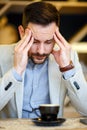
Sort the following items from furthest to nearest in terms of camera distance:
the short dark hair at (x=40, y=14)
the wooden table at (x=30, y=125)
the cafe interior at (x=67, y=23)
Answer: the cafe interior at (x=67, y=23)
the short dark hair at (x=40, y=14)
the wooden table at (x=30, y=125)

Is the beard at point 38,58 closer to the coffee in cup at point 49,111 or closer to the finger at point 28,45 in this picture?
the finger at point 28,45

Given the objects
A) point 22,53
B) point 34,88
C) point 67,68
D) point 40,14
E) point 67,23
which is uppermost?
point 40,14

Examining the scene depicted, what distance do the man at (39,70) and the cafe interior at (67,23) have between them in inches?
55.9

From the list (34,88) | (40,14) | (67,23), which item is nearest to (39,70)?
(34,88)

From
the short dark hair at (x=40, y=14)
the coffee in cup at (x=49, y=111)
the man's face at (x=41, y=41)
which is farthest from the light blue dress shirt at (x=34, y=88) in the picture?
the coffee in cup at (x=49, y=111)

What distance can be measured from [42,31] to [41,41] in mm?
63

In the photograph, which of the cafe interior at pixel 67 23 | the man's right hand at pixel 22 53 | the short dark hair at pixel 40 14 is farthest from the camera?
the cafe interior at pixel 67 23

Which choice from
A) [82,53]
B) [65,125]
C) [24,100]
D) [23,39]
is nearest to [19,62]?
[23,39]

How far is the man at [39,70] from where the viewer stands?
2357 mm

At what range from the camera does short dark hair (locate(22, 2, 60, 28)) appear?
7.98ft

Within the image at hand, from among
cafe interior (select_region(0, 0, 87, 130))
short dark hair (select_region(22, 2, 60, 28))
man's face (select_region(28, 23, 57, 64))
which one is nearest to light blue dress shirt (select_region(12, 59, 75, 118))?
man's face (select_region(28, 23, 57, 64))

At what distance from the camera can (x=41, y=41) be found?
2.41 metres

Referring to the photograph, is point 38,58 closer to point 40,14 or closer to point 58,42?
point 58,42

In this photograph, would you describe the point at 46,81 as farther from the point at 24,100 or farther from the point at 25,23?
the point at 25,23
